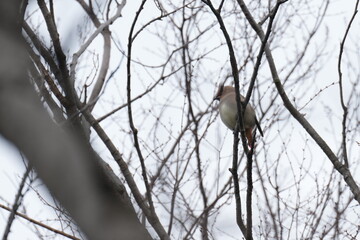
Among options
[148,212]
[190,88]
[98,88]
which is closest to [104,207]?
[148,212]

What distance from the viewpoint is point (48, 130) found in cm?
99

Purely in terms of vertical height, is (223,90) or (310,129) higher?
(223,90)

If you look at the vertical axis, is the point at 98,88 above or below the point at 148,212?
above

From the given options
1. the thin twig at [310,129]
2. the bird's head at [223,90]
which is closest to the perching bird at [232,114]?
the bird's head at [223,90]

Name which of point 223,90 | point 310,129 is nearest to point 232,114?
point 223,90

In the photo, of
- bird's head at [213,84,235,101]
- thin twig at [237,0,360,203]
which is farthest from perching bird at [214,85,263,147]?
thin twig at [237,0,360,203]

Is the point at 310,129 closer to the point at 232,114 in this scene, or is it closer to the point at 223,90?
the point at 232,114

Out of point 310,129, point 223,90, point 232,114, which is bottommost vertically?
point 310,129

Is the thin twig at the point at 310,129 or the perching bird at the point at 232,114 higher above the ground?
the perching bird at the point at 232,114

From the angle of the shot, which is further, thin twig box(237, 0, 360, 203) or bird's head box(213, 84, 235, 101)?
bird's head box(213, 84, 235, 101)

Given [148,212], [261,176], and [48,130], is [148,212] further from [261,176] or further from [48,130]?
[261,176]

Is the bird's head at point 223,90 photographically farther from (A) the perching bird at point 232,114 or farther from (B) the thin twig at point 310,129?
(B) the thin twig at point 310,129

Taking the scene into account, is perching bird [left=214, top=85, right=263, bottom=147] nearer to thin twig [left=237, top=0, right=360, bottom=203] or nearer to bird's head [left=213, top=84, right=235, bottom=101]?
bird's head [left=213, top=84, right=235, bottom=101]

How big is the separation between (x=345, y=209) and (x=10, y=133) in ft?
18.6
